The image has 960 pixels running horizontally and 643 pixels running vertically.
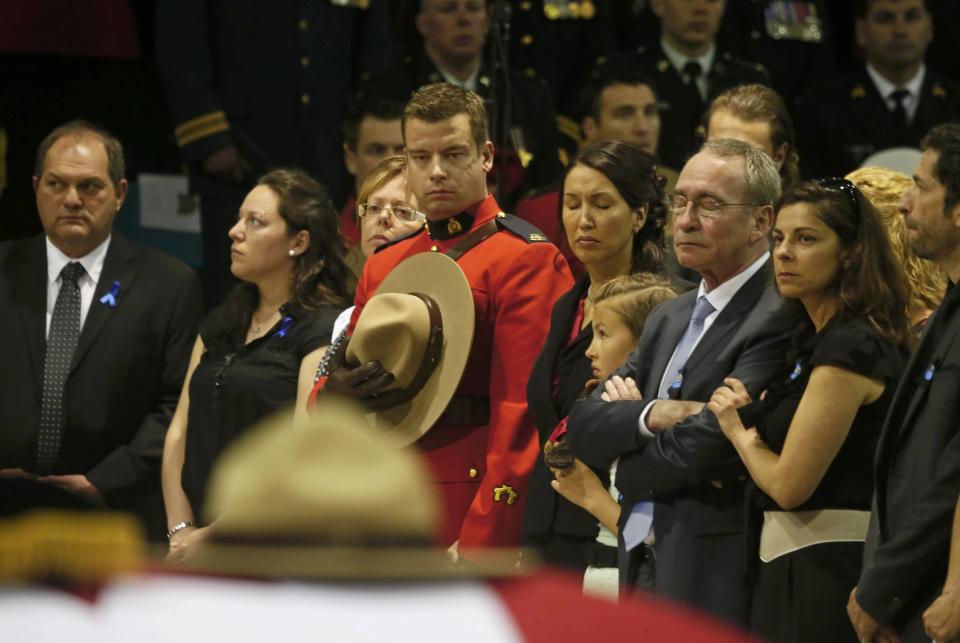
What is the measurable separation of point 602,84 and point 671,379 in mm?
2495

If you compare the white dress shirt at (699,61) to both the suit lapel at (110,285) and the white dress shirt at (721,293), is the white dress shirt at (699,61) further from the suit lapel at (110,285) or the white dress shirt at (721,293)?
the white dress shirt at (721,293)

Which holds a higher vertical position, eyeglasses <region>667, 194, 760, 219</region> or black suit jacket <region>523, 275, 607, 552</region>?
eyeglasses <region>667, 194, 760, 219</region>

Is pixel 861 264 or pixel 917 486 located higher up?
pixel 861 264

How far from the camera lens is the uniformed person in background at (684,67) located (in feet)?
20.2

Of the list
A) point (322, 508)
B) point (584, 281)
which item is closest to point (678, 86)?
point (584, 281)

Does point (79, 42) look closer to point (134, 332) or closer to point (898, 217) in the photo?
point (134, 332)

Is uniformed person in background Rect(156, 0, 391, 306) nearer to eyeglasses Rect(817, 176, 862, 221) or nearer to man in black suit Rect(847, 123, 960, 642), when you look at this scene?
eyeglasses Rect(817, 176, 862, 221)

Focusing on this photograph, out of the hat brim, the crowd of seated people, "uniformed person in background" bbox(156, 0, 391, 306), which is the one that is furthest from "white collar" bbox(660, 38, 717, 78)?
the hat brim

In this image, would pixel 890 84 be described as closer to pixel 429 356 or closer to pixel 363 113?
pixel 363 113

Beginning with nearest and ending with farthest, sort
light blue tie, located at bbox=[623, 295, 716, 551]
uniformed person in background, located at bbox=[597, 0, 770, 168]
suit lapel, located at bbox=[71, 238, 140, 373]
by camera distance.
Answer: light blue tie, located at bbox=[623, 295, 716, 551] → suit lapel, located at bbox=[71, 238, 140, 373] → uniformed person in background, located at bbox=[597, 0, 770, 168]

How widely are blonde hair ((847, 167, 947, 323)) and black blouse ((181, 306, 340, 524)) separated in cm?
160

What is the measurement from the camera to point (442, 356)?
12.9 feet

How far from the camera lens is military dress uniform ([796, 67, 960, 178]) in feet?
20.6

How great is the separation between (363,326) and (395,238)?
2.16 ft
